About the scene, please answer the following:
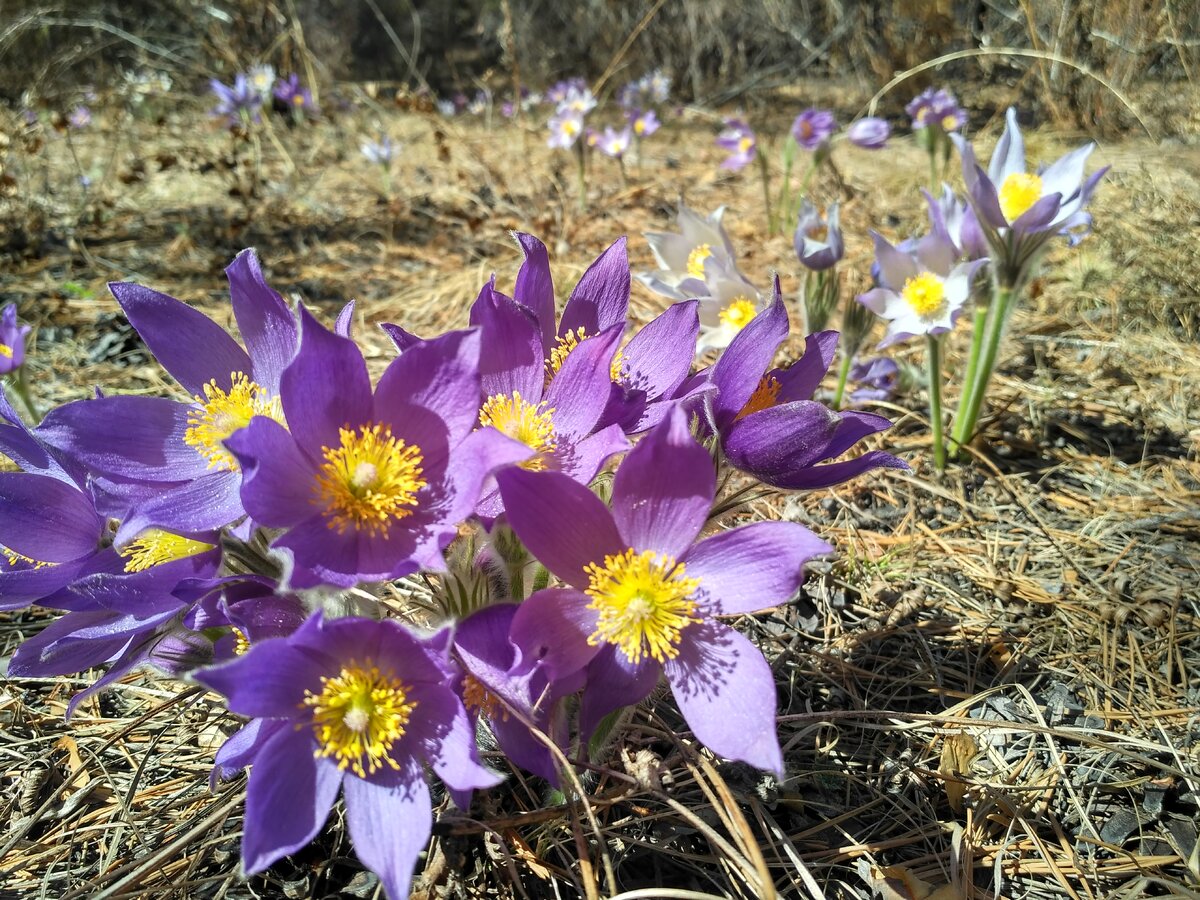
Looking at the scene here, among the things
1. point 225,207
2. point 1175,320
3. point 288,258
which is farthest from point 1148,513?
point 225,207

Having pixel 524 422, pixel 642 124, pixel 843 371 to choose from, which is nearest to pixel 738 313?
pixel 843 371

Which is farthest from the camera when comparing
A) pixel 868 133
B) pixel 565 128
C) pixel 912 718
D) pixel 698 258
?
pixel 565 128

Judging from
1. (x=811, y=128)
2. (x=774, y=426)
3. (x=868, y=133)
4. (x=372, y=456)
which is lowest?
(x=868, y=133)

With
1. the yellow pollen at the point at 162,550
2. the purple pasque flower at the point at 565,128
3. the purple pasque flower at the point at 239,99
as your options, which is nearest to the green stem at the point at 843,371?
the yellow pollen at the point at 162,550

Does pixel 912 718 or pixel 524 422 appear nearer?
pixel 524 422

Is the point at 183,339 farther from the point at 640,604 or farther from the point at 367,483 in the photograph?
the point at 640,604


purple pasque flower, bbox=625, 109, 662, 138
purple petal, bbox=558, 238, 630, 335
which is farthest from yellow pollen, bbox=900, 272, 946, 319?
purple pasque flower, bbox=625, 109, 662, 138

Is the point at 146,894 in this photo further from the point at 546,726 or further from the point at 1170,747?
the point at 1170,747
